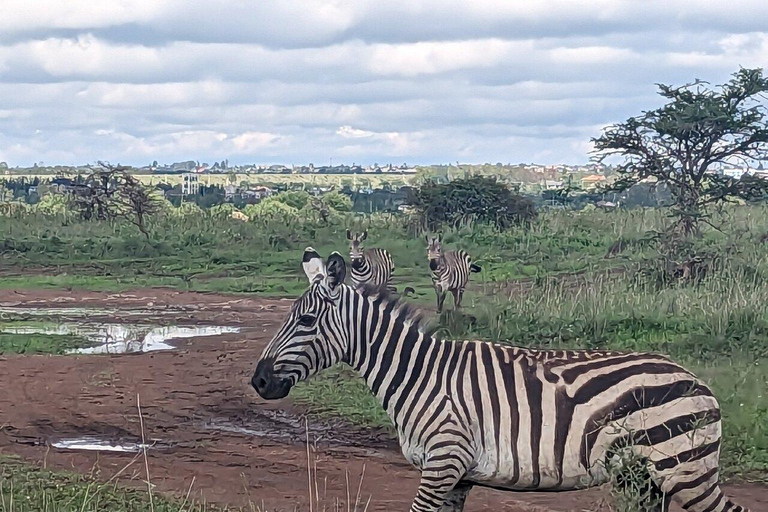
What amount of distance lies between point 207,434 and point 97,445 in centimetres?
85

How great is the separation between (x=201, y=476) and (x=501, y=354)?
2855 mm

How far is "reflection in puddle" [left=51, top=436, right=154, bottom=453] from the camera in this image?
8.15 m

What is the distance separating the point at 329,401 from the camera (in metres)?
9.59

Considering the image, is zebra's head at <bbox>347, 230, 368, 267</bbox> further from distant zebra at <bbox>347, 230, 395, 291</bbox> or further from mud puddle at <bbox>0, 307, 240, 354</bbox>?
mud puddle at <bbox>0, 307, 240, 354</bbox>

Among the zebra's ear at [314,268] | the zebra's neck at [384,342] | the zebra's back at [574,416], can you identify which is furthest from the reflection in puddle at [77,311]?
the zebra's back at [574,416]

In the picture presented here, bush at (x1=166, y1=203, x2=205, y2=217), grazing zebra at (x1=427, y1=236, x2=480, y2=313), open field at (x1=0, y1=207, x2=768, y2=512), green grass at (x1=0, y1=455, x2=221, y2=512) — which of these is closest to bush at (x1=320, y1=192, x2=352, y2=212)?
bush at (x1=166, y1=203, x2=205, y2=217)

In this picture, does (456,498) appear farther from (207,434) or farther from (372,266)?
(372,266)

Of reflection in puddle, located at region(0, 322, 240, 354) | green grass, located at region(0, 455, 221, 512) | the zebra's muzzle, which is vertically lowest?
reflection in puddle, located at region(0, 322, 240, 354)

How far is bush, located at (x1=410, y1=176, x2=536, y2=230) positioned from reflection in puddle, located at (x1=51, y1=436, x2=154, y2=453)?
48.8 ft

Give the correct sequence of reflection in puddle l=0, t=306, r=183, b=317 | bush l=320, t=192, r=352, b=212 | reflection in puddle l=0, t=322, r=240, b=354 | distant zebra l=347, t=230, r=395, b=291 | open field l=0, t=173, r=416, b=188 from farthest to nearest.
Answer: open field l=0, t=173, r=416, b=188 → bush l=320, t=192, r=352, b=212 → distant zebra l=347, t=230, r=395, b=291 → reflection in puddle l=0, t=306, r=183, b=317 → reflection in puddle l=0, t=322, r=240, b=354

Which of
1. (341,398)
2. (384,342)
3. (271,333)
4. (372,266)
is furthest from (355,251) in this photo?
(384,342)

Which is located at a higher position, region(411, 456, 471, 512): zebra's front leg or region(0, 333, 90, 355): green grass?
region(411, 456, 471, 512): zebra's front leg

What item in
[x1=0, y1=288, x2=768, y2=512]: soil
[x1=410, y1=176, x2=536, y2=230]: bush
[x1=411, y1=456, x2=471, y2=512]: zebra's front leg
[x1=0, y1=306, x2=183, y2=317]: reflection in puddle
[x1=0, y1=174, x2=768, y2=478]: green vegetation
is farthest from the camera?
[x1=410, y1=176, x2=536, y2=230]: bush

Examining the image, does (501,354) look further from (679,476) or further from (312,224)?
(312,224)
